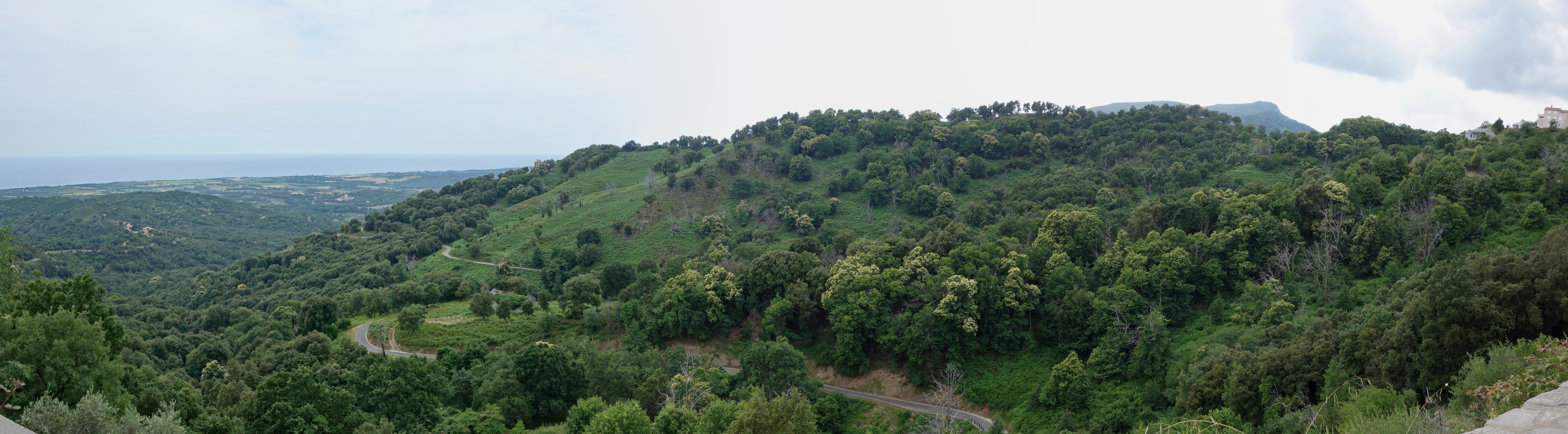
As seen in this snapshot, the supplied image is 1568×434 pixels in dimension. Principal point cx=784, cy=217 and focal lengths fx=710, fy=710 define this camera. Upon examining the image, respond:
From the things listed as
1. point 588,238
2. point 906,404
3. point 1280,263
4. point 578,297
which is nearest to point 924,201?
point 588,238

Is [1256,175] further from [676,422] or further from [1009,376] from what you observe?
[676,422]

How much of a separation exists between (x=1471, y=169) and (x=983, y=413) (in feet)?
99.9

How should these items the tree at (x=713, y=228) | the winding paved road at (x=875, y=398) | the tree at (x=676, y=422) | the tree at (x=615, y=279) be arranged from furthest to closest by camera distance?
the tree at (x=713, y=228)
the tree at (x=615, y=279)
the winding paved road at (x=875, y=398)
the tree at (x=676, y=422)

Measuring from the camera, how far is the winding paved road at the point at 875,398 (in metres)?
37.5

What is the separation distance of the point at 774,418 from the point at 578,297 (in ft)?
101

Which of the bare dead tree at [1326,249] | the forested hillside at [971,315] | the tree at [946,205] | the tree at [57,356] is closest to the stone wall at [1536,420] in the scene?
the forested hillside at [971,315]

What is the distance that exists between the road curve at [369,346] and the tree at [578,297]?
9.34m

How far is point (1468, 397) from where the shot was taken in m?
17.1

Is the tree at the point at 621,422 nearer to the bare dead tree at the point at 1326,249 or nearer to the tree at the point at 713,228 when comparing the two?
the bare dead tree at the point at 1326,249

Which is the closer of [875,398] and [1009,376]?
[1009,376]

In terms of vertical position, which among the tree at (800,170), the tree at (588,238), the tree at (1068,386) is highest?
the tree at (800,170)

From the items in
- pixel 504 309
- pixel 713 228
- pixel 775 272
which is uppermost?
pixel 775 272

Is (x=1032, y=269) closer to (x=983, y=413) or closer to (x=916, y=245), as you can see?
(x=916, y=245)

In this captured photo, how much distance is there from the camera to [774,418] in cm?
2566
